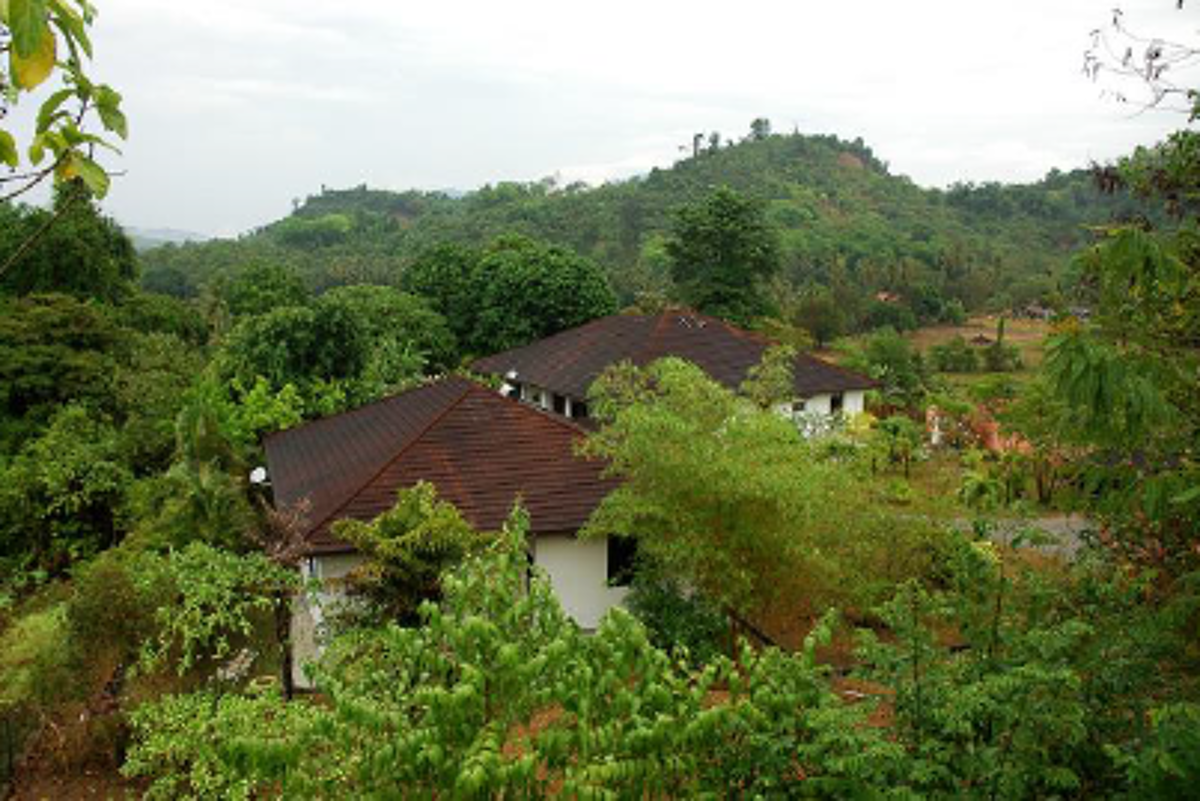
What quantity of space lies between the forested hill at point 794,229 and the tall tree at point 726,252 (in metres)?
9.81

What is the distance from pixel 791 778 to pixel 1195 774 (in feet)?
6.25

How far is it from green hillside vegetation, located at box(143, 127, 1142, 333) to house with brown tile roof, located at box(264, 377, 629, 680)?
87.1 feet

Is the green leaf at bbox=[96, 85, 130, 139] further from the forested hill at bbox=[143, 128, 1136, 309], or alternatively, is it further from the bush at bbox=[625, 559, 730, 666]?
the forested hill at bbox=[143, 128, 1136, 309]

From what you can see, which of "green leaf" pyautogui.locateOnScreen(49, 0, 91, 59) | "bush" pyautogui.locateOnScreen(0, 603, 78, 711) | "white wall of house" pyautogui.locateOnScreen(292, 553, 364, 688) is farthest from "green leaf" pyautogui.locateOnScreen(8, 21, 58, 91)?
"bush" pyautogui.locateOnScreen(0, 603, 78, 711)

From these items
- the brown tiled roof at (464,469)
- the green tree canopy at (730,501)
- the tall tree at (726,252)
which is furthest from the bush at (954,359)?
the green tree canopy at (730,501)

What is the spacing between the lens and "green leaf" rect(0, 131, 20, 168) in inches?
93.0

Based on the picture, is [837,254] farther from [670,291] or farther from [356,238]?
[356,238]

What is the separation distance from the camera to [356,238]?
291ft

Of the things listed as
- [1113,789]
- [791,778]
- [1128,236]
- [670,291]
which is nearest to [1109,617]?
[1113,789]

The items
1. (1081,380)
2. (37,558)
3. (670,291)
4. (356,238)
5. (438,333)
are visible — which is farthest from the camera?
(356,238)

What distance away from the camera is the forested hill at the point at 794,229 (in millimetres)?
58438

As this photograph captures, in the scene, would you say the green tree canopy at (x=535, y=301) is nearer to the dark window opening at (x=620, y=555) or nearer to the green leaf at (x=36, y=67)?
the dark window opening at (x=620, y=555)

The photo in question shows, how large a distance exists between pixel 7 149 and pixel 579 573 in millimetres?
11021

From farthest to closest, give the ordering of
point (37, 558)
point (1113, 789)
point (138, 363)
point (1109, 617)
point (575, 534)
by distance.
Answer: point (138, 363)
point (37, 558)
point (575, 534)
point (1109, 617)
point (1113, 789)
